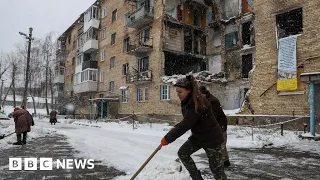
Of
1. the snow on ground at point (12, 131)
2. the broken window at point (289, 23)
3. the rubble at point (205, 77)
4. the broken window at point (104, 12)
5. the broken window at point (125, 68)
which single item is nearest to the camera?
the snow on ground at point (12, 131)

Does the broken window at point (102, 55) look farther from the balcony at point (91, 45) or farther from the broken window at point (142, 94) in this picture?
the broken window at point (142, 94)

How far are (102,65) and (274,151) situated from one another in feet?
97.0

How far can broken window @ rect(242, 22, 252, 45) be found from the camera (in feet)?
80.9

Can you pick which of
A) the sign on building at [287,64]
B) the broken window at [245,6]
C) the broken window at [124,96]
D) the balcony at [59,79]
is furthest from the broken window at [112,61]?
the sign on building at [287,64]

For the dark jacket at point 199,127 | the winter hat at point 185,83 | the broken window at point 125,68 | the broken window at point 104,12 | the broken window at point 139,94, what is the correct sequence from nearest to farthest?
the dark jacket at point 199,127
the winter hat at point 185,83
the broken window at point 139,94
the broken window at point 125,68
the broken window at point 104,12

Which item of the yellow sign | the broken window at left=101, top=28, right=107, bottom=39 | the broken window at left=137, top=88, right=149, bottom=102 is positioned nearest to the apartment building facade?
the broken window at left=137, top=88, right=149, bottom=102

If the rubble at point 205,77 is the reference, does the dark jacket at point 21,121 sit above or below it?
below

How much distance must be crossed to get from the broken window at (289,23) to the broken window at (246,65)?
23.9 feet

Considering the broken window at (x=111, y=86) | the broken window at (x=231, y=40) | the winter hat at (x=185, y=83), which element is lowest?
the winter hat at (x=185, y=83)

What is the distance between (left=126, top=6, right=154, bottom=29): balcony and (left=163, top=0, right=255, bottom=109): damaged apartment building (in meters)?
1.81

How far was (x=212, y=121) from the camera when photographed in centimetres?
370

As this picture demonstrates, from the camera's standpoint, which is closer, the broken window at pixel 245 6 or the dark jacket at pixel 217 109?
the dark jacket at pixel 217 109

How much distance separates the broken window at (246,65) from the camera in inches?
953

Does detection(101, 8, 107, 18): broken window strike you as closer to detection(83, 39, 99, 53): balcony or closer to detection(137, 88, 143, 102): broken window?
detection(83, 39, 99, 53): balcony
